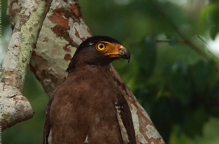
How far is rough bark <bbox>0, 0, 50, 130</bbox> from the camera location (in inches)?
152

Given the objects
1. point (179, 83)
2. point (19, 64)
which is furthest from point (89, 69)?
point (179, 83)

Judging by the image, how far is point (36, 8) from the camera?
4.35 m

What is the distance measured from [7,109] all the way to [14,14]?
1598 millimetres

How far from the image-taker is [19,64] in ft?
13.5

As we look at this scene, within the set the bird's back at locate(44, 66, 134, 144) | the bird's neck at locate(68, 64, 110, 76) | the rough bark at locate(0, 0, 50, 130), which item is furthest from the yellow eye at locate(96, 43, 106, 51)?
the rough bark at locate(0, 0, 50, 130)

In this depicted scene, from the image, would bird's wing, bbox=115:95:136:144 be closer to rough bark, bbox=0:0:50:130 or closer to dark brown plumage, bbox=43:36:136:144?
dark brown plumage, bbox=43:36:136:144

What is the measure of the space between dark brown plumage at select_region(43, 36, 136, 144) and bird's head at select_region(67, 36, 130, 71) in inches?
2.3

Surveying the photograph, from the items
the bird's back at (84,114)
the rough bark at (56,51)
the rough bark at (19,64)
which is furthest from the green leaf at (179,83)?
the rough bark at (19,64)

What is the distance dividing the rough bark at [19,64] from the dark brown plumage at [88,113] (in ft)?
2.03

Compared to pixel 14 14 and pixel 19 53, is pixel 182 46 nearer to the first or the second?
pixel 14 14

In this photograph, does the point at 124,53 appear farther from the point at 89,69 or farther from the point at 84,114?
the point at 84,114

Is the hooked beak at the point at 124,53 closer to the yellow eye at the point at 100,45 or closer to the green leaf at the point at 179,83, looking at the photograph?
the yellow eye at the point at 100,45

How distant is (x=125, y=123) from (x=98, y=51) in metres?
0.74

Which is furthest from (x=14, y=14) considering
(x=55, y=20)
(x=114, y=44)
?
(x=114, y=44)
